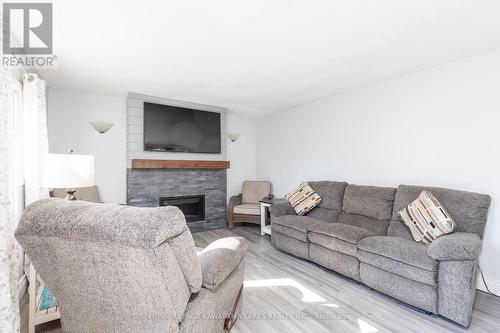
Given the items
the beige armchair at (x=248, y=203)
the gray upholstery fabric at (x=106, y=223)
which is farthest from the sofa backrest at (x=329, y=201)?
the gray upholstery fabric at (x=106, y=223)

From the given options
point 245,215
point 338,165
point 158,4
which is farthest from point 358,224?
point 158,4

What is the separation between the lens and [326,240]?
2867 mm

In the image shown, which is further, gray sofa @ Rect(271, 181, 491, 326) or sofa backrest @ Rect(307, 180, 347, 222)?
sofa backrest @ Rect(307, 180, 347, 222)

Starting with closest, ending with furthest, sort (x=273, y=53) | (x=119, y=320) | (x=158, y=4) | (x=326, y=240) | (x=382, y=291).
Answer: (x=119, y=320) < (x=158, y=4) < (x=382, y=291) < (x=273, y=53) < (x=326, y=240)

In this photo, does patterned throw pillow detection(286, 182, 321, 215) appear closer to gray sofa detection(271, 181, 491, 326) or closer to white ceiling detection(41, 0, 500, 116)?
gray sofa detection(271, 181, 491, 326)

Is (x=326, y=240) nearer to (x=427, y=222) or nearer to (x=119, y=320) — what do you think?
(x=427, y=222)

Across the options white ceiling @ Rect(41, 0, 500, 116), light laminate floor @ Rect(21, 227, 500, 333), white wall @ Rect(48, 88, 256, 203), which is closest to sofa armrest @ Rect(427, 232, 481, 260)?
light laminate floor @ Rect(21, 227, 500, 333)

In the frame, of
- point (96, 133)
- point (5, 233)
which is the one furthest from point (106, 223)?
point (96, 133)

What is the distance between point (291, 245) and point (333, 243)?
0.71 m

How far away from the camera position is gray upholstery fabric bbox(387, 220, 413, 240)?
2622 millimetres

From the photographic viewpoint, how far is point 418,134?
2.97 meters

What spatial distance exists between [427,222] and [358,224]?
2.69 feet

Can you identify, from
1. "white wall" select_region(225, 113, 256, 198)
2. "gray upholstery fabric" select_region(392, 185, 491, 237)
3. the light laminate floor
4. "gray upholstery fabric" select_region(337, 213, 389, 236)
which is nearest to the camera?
the light laminate floor

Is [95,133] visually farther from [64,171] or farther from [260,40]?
[260,40]
